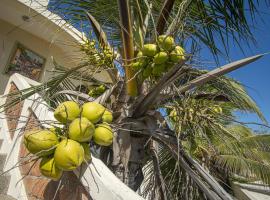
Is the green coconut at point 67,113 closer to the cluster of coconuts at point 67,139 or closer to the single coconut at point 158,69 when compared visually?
the cluster of coconuts at point 67,139

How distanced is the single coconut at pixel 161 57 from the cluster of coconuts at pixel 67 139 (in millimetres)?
400

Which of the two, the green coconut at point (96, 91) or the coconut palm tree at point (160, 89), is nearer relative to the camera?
the coconut palm tree at point (160, 89)

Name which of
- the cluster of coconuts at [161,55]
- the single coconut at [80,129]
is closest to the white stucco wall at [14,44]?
the cluster of coconuts at [161,55]

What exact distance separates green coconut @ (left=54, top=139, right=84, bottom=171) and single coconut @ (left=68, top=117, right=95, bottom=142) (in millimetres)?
41

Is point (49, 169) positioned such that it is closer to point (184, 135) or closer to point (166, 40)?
point (166, 40)

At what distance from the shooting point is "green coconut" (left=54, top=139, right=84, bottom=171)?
3.47 ft

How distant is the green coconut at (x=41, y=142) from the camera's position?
108 cm

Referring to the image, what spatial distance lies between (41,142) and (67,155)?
0.12m

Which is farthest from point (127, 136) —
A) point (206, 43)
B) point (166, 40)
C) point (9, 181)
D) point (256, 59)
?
point (9, 181)

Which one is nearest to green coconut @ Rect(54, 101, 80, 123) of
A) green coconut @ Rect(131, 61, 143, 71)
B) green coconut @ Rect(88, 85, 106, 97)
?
green coconut @ Rect(131, 61, 143, 71)

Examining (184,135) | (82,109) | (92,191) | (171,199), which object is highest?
(82,109)

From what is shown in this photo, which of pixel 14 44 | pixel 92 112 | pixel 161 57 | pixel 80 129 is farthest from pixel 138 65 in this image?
pixel 14 44

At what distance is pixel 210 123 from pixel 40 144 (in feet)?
3.99

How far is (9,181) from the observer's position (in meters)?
2.38
